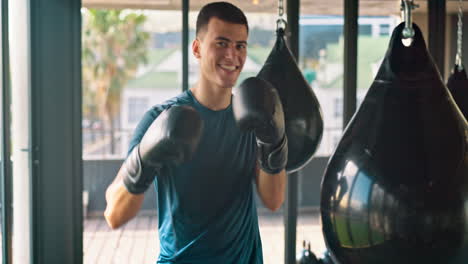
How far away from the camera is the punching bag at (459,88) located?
126cm

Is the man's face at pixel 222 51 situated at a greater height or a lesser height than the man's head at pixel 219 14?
lesser

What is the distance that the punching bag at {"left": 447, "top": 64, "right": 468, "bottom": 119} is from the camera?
1260 millimetres

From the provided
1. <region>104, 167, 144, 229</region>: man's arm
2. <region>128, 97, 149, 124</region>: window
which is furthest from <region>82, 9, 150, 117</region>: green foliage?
<region>104, 167, 144, 229</region>: man's arm

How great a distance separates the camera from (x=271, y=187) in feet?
4.18

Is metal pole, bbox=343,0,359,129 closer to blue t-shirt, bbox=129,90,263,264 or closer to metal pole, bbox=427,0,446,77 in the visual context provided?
metal pole, bbox=427,0,446,77

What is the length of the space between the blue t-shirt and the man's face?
96 millimetres

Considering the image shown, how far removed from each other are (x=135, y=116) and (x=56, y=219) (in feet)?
43.1

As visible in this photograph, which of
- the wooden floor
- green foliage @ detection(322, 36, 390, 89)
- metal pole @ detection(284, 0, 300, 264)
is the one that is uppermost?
green foliage @ detection(322, 36, 390, 89)

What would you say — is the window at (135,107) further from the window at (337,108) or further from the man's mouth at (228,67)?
the man's mouth at (228,67)

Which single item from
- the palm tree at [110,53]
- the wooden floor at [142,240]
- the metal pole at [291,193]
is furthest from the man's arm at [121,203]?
the palm tree at [110,53]

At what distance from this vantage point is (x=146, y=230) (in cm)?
744

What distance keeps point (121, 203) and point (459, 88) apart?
0.75 meters

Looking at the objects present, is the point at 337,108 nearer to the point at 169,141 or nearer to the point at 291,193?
the point at 291,193

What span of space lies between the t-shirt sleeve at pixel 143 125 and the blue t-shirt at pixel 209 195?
0.06ft
